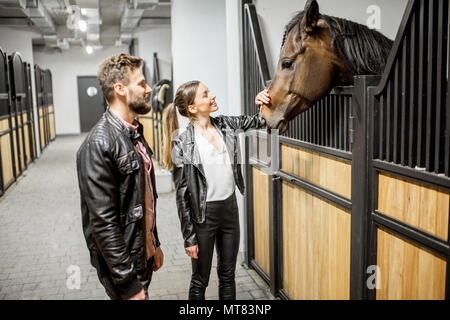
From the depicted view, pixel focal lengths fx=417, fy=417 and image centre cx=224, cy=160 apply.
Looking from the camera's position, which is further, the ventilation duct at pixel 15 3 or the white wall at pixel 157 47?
the white wall at pixel 157 47

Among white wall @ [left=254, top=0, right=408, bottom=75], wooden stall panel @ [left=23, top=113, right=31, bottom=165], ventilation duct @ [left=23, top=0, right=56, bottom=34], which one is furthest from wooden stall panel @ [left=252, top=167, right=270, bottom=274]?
wooden stall panel @ [left=23, top=113, right=31, bottom=165]

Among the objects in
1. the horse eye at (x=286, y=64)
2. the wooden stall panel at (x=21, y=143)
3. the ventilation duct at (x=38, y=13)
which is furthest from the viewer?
the wooden stall panel at (x=21, y=143)

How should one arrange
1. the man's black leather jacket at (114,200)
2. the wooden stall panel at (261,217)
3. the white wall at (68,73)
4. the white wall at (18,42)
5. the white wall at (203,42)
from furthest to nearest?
the white wall at (68,73) < the white wall at (18,42) < the white wall at (203,42) < the wooden stall panel at (261,217) < the man's black leather jacket at (114,200)

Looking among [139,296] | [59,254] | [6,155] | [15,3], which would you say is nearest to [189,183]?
[139,296]

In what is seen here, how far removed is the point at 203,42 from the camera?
4.77 meters

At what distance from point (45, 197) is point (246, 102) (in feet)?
13.6

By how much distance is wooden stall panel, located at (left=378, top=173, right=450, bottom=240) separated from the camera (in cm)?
130

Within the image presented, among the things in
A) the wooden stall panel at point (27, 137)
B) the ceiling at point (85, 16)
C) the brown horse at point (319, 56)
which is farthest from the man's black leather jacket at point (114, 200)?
the wooden stall panel at point (27, 137)

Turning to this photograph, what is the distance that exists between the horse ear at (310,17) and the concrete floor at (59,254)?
186cm

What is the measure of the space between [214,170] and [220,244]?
1.38 feet

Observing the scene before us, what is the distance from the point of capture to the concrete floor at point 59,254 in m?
3.02

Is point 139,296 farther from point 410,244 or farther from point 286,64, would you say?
point 286,64

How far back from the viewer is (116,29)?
11703 millimetres

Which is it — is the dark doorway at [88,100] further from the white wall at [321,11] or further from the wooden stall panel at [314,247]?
the wooden stall panel at [314,247]
